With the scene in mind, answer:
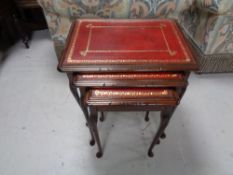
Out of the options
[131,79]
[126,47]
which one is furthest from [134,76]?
[126,47]

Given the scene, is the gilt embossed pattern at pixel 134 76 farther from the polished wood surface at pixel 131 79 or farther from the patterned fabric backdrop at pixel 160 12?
the patterned fabric backdrop at pixel 160 12

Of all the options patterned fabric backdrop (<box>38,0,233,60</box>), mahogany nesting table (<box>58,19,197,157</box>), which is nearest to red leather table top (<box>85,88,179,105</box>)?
mahogany nesting table (<box>58,19,197,157</box>)

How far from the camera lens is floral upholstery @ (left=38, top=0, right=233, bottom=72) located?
1.11 m

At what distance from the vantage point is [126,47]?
2.29 feet

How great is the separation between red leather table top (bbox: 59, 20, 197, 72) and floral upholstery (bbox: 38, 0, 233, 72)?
35 cm

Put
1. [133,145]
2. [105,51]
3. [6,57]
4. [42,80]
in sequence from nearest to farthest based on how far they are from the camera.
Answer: [105,51] → [133,145] → [42,80] → [6,57]

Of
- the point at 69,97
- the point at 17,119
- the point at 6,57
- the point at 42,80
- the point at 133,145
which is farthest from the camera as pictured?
the point at 6,57

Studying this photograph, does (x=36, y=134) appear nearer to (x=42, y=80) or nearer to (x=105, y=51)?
(x=42, y=80)

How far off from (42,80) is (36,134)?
20.7 inches

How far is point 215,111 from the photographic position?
123 centimetres

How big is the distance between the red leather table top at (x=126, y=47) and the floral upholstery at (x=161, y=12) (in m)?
0.35

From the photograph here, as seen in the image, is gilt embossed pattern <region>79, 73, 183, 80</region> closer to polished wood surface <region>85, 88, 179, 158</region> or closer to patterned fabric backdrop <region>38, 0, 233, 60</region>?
polished wood surface <region>85, 88, 179, 158</region>

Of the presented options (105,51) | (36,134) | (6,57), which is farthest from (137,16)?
(6,57)

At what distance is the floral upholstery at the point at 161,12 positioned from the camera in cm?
111
